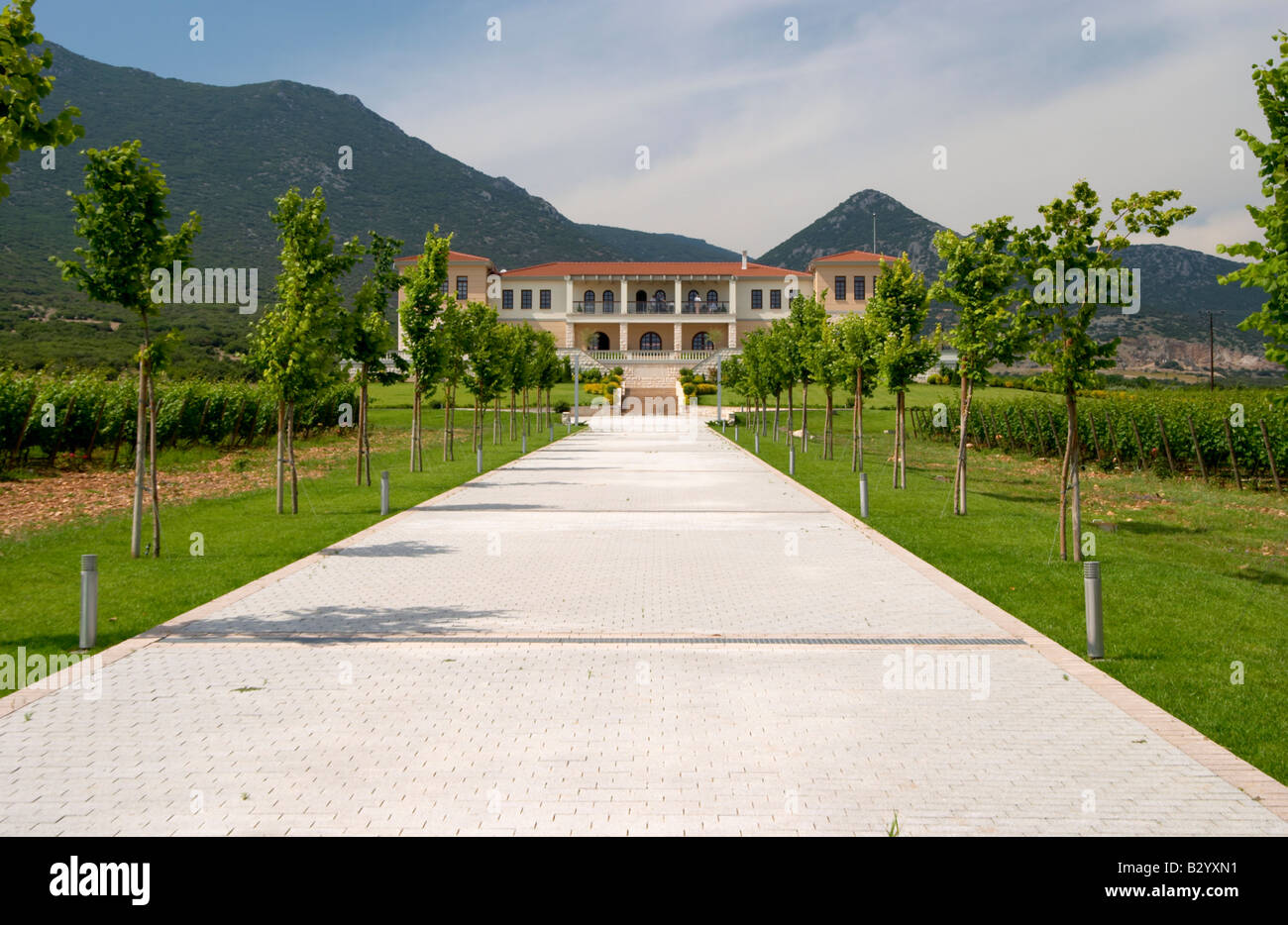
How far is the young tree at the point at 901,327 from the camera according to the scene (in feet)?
69.9

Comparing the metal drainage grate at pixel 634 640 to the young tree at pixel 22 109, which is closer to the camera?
the young tree at pixel 22 109

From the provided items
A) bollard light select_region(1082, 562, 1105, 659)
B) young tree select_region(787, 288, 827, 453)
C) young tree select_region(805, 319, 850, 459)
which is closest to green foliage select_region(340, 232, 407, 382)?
young tree select_region(805, 319, 850, 459)

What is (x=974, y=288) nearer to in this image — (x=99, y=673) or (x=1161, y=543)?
(x=1161, y=543)

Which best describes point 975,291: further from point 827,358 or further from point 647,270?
point 647,270

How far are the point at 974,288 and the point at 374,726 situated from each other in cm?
1359

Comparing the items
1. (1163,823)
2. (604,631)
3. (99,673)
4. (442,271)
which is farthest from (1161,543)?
(442,271)

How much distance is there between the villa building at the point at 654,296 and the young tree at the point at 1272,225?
8501 centimetres

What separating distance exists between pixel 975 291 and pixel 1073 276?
4561 millimetres

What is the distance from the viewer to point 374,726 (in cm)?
644

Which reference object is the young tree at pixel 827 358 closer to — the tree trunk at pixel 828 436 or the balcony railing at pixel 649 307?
the tree trunk at pixel 828 436

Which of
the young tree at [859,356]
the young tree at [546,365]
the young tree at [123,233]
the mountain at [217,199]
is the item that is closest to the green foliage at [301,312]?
the young tree at [123,233]

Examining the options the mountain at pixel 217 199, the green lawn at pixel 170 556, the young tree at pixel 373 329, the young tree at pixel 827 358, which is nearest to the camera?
the green lawn at pixel 170 556

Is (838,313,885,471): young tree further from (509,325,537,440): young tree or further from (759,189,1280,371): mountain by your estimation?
(759,189,1280,371): mountain

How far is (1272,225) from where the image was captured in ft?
24.4
